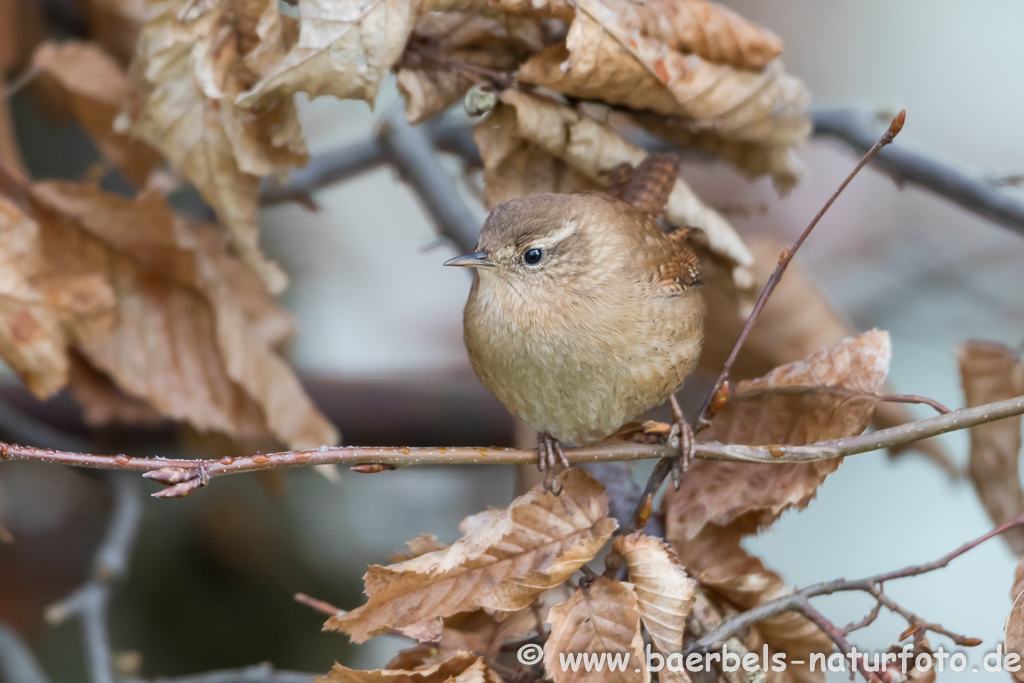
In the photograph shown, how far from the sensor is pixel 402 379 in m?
2.58

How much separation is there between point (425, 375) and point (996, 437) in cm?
171

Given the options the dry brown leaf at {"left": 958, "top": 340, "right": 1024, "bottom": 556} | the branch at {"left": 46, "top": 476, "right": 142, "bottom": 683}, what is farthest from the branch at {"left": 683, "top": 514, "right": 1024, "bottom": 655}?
the branch at {"left": 46, "top": 476, "right": 142, "bottom": 683}

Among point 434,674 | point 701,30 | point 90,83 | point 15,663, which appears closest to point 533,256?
point 701,30

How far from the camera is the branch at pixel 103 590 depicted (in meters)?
1.69

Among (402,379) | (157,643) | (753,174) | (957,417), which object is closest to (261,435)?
(402,379)

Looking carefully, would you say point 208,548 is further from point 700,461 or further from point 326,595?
point 700,461

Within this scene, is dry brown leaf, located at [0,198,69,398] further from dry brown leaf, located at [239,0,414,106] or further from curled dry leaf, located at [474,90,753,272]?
curled dry leaf, located at [474,90,753,272]

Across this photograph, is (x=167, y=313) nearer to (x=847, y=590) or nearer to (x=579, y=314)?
(x=579, y=314)

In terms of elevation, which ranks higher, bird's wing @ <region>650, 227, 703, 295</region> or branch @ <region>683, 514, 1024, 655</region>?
bird's wing @ <region>650, 227, 703, 295</region>

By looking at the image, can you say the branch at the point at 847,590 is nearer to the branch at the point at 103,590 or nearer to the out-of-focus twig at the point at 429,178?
the out-of-focus twig at the point at 429,178

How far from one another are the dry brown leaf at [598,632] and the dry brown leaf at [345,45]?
34.6 inches

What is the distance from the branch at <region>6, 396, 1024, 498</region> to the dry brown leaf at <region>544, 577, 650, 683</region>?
21cm

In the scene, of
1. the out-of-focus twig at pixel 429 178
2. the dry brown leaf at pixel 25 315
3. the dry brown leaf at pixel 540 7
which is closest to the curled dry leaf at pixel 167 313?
the dry brown leaf at pixel 25 315

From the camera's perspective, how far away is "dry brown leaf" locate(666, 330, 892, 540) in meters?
1.36
